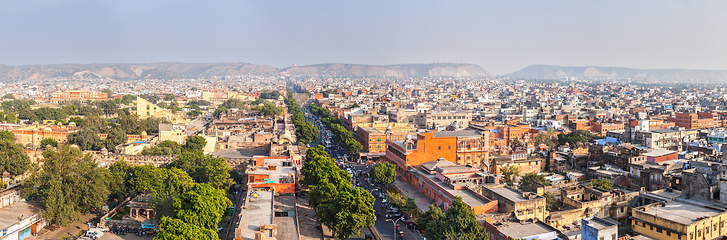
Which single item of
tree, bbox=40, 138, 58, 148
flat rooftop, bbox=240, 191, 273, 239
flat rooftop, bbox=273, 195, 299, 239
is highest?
tree, bbox=40, 138, 58, 148

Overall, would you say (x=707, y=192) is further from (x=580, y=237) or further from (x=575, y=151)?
(x=575, y=151)

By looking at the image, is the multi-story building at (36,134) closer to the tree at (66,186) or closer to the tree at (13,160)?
the tree at (13,160)

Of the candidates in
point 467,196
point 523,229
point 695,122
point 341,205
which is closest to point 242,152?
point 341,205

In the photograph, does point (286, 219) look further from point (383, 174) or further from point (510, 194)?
point (510, 194)

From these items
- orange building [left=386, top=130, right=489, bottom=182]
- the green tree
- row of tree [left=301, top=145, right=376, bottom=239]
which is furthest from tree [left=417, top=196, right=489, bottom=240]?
orange building [left=386, top=130, right=489, bottom=182]

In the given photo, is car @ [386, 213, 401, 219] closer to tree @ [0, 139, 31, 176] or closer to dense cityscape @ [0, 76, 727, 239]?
dense cityscape @ [0, 76, 727, 239]
